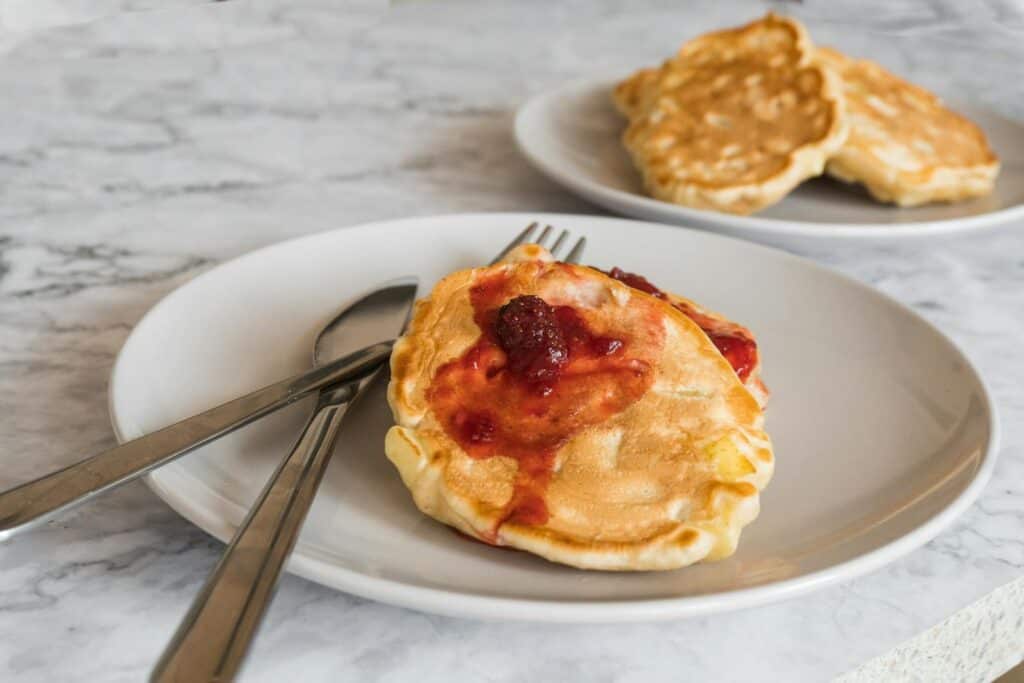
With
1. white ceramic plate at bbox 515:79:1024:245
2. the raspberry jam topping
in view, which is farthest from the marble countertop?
the raspberry jam topping

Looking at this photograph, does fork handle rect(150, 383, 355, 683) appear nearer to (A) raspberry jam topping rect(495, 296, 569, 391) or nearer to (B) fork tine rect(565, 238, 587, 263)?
(A) raspberry jam topping rect(495, 296, 569, 391)

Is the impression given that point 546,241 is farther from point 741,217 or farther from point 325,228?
point 325,228

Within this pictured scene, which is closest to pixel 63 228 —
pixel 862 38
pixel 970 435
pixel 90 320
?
pixel 90 320

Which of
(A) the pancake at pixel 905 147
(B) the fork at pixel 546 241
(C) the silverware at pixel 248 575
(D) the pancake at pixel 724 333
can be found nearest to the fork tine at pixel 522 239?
(B) the fork at pixel 546 241

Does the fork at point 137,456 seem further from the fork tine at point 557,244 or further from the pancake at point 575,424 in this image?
the fork tine at point 557,244

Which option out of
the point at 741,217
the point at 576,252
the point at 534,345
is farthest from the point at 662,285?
the point at 534,345

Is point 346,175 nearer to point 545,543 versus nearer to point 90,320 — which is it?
point 90,320
